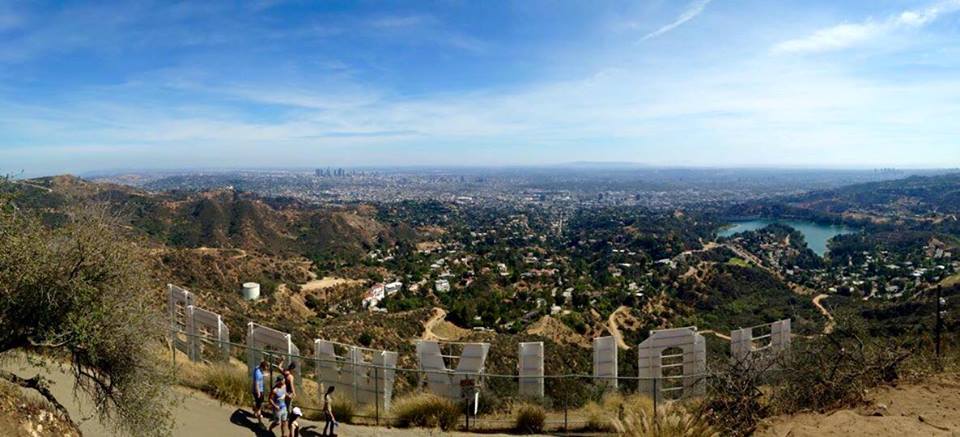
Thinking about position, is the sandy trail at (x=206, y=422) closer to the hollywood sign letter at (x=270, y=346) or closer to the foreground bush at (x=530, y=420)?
the foreground bush at (x=530, y=420)

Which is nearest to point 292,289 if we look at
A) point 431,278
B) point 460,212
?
point 431,278

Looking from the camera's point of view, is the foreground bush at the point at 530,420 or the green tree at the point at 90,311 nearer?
the green tree at the point at 90,311

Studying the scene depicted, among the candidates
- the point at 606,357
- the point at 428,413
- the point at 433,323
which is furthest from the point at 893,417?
the point at 433,323

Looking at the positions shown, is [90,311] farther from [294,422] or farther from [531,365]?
[531,365]

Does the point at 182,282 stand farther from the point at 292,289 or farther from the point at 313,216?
the point at 313,216

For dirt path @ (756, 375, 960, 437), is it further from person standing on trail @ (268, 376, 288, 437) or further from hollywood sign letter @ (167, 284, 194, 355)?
hollywood sign letter @ (167, 284, 194, 355)

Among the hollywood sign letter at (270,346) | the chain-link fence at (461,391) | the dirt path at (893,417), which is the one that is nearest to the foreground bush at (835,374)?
the dirt path at (893,417)
